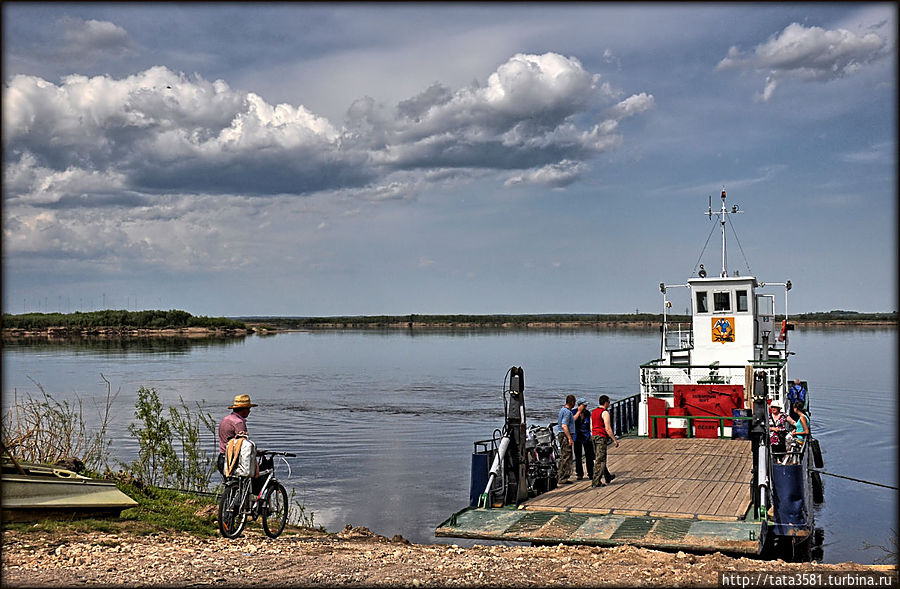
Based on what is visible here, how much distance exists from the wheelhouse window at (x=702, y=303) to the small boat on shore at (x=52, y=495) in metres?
16.2

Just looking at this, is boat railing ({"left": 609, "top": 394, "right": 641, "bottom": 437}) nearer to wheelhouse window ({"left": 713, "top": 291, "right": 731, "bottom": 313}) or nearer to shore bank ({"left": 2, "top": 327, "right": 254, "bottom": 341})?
wheelhouse window ({"left": 713, "top": 291, "right": 731, "bottom": 313})

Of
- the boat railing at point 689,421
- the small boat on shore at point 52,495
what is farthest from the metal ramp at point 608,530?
the boat railing at point 689,421

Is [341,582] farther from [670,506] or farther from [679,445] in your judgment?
[679,445]

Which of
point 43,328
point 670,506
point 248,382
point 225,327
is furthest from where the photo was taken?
point 225,327

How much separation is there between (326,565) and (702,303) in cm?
1626

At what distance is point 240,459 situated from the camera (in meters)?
10.5

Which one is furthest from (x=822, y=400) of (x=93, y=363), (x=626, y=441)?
(x=93, y=363)

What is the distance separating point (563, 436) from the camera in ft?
48.7

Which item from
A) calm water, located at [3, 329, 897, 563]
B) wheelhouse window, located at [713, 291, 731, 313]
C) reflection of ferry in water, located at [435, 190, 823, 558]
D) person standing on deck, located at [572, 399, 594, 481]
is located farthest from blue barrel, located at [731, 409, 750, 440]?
person standing on deck, located at [572, 399, 594, 481]

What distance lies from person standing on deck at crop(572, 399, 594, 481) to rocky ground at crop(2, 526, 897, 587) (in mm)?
4031

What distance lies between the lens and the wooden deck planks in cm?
1253

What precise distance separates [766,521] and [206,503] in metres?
8.54

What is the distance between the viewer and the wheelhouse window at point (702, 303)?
913 inches

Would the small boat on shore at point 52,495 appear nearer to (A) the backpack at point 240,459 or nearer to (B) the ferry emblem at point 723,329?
(A) the backpack at point 240,459
